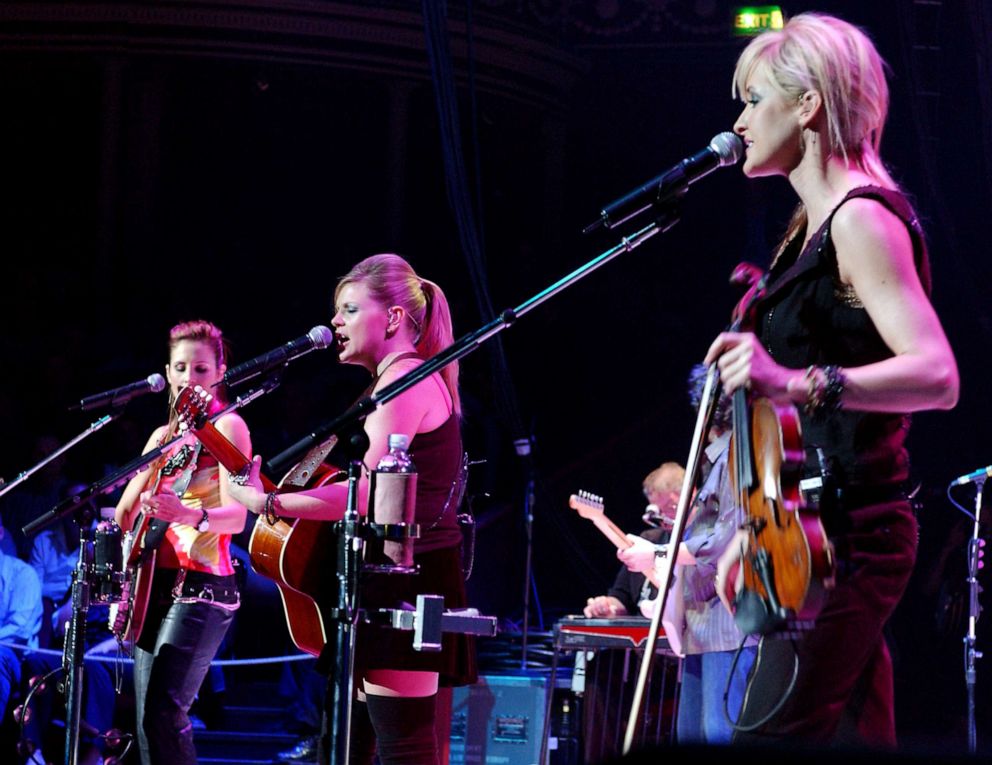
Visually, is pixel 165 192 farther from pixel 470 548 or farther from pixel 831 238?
pixel 831 238

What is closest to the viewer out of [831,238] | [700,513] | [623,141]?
[831,238]

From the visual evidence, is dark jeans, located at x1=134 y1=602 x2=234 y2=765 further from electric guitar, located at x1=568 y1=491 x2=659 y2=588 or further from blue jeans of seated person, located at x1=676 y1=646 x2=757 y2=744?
electric guitar, located at x1=568 y1=491 x2=659 y2=588

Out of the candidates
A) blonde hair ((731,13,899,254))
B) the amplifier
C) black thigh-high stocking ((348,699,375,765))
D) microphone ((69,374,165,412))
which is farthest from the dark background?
blonde hair ((731,13,899,254))

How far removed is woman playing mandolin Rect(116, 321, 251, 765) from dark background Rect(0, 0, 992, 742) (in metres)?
5.27

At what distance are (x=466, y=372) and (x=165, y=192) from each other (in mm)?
4885

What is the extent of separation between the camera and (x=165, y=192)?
1462cm

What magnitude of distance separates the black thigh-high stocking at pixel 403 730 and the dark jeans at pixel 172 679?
1410 mm

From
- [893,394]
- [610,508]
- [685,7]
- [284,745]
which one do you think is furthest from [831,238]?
[685,7]

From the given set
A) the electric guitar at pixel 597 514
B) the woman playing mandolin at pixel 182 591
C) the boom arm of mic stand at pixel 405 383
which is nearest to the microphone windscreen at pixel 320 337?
the boom arm of mic stand at pixel 405 383

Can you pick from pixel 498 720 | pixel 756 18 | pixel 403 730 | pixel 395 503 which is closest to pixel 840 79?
pixel 395 503

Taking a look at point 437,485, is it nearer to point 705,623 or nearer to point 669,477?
point 705,623

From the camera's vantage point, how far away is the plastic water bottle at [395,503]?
3242mm

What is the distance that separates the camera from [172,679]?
4695 millimetres

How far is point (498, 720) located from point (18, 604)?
263 centimetres
